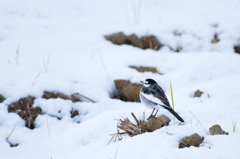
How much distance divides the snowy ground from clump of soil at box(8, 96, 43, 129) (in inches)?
3.3

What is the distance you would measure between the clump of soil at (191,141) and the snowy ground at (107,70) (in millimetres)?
57

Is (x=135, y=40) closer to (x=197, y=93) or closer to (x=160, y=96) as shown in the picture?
(x=197, y=93)

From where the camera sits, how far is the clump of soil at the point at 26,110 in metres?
4.30

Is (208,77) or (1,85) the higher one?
(1,85)

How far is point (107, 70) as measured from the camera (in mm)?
5469

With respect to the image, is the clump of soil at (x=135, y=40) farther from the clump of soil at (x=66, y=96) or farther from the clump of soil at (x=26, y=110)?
the clump of soil at (x=26, y=110)

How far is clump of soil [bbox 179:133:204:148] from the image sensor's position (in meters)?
2.49

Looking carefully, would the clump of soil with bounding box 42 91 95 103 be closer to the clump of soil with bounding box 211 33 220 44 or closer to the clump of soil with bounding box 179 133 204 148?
the clump of soil with bounding box 179 133 204 148

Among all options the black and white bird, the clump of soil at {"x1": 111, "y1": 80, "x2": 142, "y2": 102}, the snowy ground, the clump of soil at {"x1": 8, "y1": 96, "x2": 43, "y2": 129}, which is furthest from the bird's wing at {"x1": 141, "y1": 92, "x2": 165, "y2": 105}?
the clump of soil at {"x1": 8, "y1": 96, "x2": 43, "y2": 129}

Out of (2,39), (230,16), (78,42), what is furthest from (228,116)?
(2,39)

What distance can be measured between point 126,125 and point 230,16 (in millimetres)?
5623

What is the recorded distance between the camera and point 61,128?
14.1ft

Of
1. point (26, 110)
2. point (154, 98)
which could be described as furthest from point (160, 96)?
point (26, 110)

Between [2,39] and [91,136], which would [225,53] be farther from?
[2,39]
